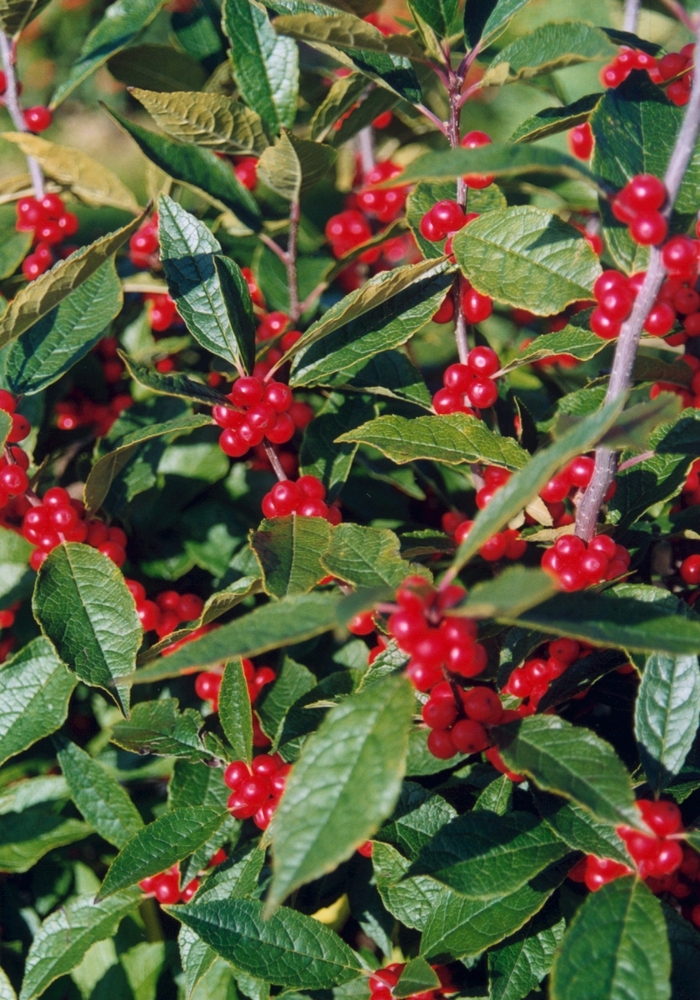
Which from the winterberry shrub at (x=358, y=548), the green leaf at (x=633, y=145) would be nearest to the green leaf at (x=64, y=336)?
the winterberry shrub at (x=358, y=548)

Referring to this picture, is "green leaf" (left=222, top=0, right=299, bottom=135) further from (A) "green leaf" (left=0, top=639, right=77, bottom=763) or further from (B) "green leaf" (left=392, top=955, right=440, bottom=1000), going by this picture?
(B) "green leaf" (left=392, top=955, right=440, bottom=1000)

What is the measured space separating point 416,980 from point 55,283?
4.09 ft

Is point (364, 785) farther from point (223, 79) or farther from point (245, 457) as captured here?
point (223, 79)

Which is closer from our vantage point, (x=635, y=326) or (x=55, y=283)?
(x=635, y=326)

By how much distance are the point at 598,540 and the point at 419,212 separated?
0.78 metres

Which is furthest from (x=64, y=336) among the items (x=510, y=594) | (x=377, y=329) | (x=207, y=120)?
(x=510, y=594)

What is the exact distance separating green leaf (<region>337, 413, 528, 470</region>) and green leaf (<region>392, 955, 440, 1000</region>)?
789 mm

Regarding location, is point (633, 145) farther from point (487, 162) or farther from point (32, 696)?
point (32, 696)

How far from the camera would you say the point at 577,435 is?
3.34ft

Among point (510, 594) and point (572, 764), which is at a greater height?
point (510, 594)

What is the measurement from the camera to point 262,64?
7.00 ft

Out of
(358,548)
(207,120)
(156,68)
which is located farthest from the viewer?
(156,68)

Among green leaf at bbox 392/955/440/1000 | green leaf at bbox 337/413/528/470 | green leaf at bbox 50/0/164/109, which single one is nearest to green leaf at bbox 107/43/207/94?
green leaf at bbox 50/0/164/109

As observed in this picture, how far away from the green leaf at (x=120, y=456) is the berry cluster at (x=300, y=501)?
0.19 meters
